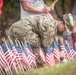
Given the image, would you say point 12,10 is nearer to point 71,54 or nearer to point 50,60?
point 71,54

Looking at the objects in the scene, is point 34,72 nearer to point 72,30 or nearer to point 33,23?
point 33,23

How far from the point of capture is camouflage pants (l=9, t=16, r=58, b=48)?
8328 millimetres

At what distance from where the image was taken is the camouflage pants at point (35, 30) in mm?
8328

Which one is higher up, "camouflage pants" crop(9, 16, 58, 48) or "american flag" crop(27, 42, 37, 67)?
"camouflage pants" crop(9, 16, 58, 48)

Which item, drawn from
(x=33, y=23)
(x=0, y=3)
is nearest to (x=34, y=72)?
(x=33, y=23)

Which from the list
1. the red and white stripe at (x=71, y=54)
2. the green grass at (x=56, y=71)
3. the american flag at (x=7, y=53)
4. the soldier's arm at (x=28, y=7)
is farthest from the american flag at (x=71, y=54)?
the green grass at (x=56, y=71)

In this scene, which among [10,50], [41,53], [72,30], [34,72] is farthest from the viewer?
[72,30]

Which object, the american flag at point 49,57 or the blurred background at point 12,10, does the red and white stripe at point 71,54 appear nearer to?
the american flag at point 49,57

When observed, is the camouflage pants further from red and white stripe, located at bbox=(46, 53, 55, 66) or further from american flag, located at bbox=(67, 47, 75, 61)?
american flag, located at bbox=(67, 47, 75, 61)

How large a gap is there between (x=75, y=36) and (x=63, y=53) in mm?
716

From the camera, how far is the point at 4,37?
8.78 m

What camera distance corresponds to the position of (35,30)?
851cm

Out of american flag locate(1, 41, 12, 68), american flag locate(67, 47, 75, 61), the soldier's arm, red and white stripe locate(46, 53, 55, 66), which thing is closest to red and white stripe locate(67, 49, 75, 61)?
american flag locate(67, 47, 75, 61)

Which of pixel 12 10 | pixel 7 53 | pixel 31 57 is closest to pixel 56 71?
pixel 7 53
